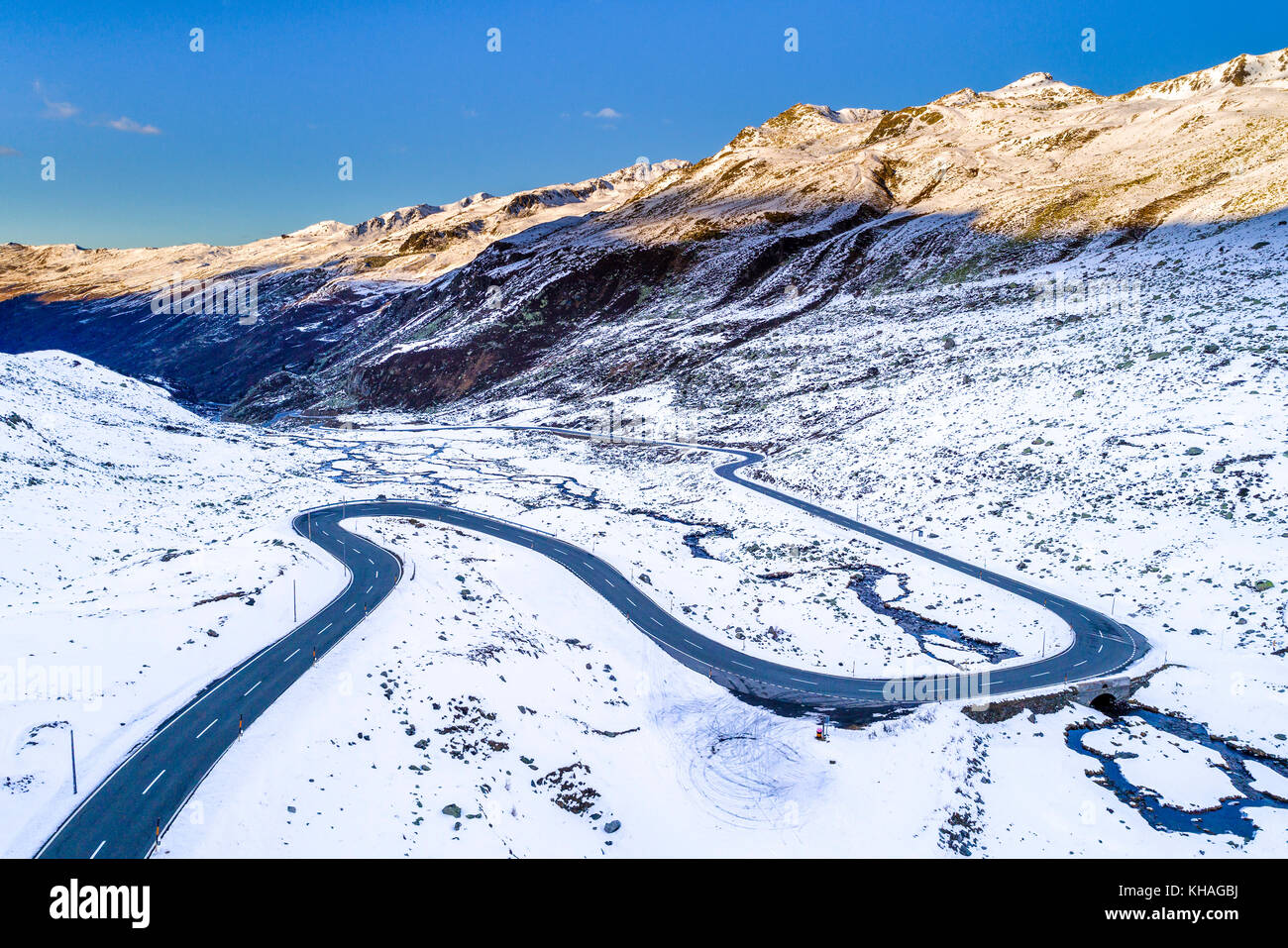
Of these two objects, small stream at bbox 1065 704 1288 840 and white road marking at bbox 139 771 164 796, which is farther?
small stream at bbox 1065 704 1288 840

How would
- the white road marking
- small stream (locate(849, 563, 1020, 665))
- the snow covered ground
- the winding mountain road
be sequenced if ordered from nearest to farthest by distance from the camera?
the winding mountain road → the white road marking → the snow covered ground → small stream (locate(849, 563, 1020, 665))

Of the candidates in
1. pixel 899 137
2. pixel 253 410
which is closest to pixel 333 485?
pixel 253 410

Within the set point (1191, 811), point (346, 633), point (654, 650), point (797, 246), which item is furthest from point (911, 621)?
point (797, 246)

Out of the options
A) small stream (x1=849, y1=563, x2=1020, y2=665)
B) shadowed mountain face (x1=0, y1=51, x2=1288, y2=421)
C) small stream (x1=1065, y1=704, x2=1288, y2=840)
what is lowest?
small stream (x1=1065, y1=704, x2=1288, y2=840)

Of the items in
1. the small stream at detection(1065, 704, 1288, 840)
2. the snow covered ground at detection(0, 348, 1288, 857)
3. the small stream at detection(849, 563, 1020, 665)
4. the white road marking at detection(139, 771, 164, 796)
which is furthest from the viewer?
the small stream at detection(849, 563, 1020, 665)

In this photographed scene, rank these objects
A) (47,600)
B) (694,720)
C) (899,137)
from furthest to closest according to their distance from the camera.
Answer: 1. (899,137)
2. (47,600)
3. (694,720)

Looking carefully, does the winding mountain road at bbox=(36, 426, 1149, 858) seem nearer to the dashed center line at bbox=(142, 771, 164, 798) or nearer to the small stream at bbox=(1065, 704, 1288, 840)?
the dashed center line at bbox=(142, 771, 164, 798)

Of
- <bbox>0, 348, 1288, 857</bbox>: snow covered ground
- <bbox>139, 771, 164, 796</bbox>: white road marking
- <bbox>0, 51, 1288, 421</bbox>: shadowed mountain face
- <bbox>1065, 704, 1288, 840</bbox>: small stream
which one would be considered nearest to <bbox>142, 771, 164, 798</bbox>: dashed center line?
<bbox>139, 771, 164, 796</bbox>: white road marking

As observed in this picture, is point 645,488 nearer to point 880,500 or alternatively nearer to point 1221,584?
point 880,500
